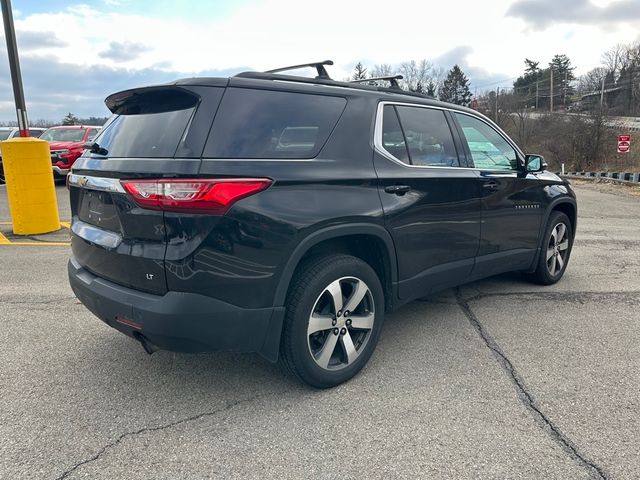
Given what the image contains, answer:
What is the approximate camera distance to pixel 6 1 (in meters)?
7.87

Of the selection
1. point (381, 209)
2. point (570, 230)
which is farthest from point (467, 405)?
point (570, 230)

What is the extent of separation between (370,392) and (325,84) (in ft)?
6.52

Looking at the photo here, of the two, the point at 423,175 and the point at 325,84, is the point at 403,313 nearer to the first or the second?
the point at 423,175

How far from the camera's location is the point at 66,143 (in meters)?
14.9

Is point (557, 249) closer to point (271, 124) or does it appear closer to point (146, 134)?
point (271, 124)

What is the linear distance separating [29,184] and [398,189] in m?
6.49

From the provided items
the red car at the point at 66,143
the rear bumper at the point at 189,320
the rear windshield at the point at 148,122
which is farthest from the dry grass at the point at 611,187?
the rear windshield at the point at 148,122

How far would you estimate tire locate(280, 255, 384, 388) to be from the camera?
9.33 ft

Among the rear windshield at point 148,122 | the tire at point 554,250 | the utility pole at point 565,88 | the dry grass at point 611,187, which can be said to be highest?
the utility pole at point 565,88

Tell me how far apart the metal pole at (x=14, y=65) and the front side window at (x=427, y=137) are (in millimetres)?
7282

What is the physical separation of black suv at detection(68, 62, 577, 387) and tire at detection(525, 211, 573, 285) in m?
1.56

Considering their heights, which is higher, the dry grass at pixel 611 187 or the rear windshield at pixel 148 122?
the rear windshield at pixel 148 122

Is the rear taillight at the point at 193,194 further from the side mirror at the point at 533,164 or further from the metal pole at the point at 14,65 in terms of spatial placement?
the metal pole at the point at 14,65

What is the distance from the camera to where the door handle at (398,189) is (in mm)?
3266
